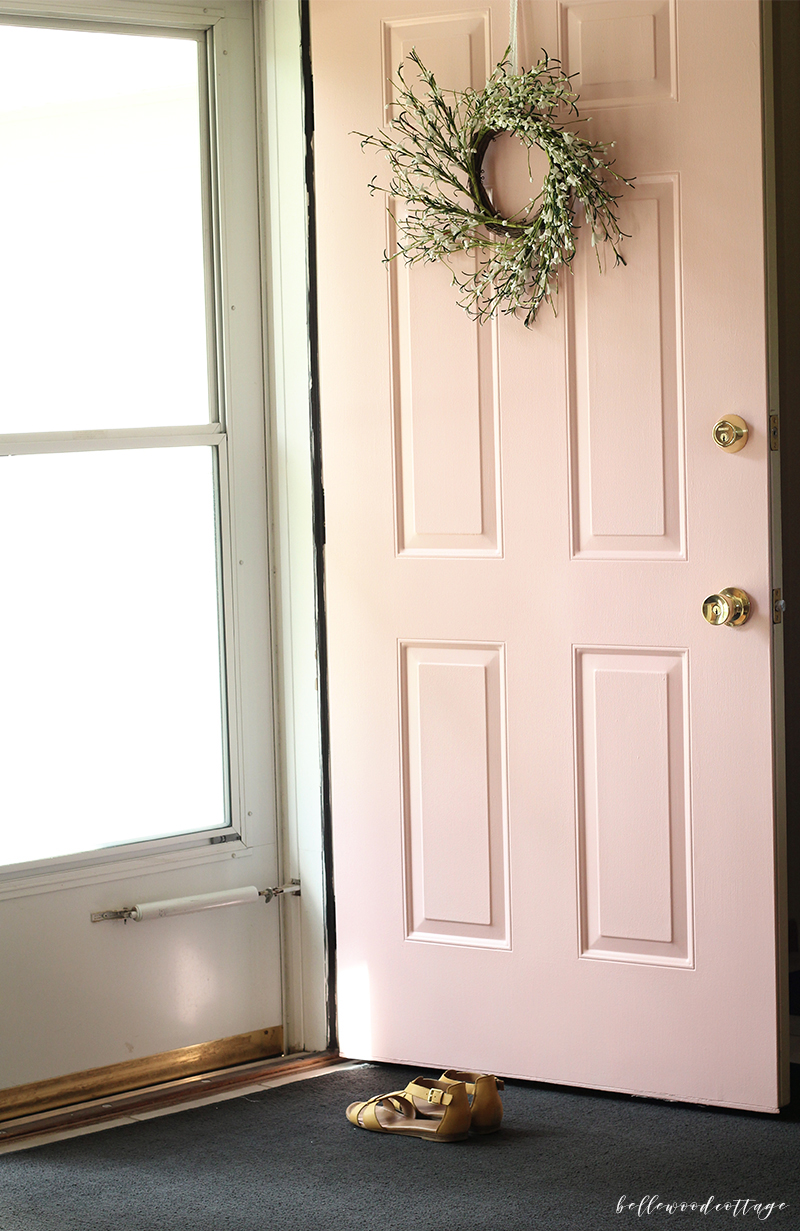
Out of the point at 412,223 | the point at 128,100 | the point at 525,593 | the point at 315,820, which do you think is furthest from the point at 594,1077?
the point at 128,100

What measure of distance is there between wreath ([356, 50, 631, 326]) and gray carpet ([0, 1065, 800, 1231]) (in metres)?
1.45

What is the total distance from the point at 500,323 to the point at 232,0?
0.86 meters

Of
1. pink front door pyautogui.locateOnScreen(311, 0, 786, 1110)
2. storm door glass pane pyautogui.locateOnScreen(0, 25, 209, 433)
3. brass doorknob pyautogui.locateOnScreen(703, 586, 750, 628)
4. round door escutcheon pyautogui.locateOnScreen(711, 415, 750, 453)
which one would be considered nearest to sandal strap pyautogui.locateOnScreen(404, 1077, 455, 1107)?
pink front door pyautogui.locateOnScreen(311, 0, 786, 1110)

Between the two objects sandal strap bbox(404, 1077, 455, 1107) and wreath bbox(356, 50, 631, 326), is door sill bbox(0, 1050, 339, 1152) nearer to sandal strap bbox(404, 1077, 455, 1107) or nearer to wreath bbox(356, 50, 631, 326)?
sandal strap bbox(404, 1077, 455, 1107)

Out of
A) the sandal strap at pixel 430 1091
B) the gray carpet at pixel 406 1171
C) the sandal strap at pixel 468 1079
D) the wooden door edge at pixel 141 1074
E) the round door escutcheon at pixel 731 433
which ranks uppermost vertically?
the round door escutcheon at pixel 731 433

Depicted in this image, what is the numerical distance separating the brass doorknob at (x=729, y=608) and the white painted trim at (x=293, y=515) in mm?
804

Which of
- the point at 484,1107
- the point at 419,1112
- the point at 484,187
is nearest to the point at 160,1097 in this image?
the point at 419,1112

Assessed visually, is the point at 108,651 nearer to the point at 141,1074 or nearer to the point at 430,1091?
the point at 141,1074

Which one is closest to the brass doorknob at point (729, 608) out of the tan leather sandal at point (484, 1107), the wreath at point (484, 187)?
the wreath at point (484, 187)

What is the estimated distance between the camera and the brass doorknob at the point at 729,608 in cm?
230

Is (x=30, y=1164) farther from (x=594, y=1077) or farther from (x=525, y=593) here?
(x=525, y=593)

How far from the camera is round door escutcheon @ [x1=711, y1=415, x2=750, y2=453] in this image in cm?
229

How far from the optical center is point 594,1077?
8.15 feet

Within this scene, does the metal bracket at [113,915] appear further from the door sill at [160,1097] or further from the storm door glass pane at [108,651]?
the door sill at [160,1097]
